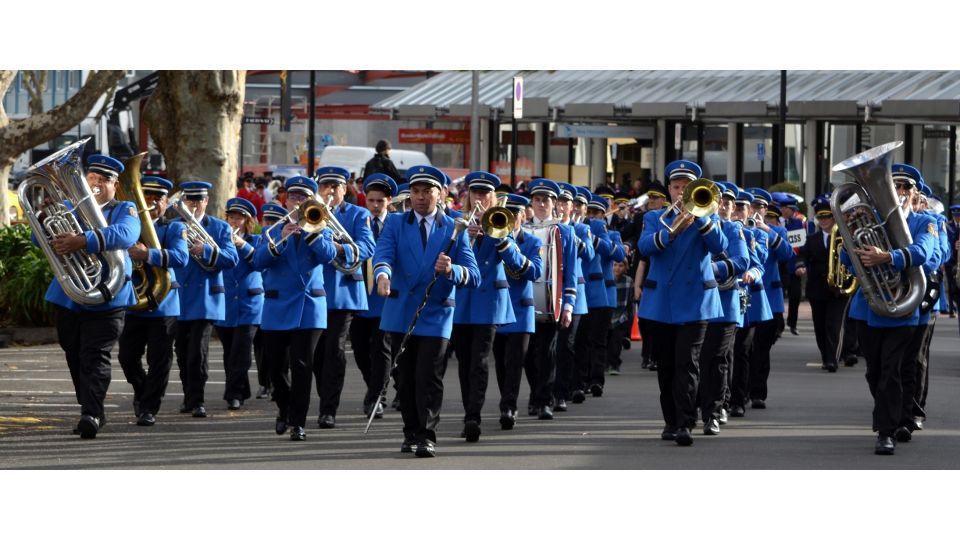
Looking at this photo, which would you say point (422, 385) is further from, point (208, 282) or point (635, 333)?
point (635, 333)

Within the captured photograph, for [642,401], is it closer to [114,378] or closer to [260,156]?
[114,378]

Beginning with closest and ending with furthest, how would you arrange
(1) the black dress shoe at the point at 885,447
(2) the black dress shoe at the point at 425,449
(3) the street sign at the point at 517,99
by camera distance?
(2) the black dress shoe at the point at 425,449 < (1) the black dress shoe at the point at 885,447 < (3) the street sign at the point at 517,99

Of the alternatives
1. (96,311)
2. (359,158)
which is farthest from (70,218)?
(359,158)

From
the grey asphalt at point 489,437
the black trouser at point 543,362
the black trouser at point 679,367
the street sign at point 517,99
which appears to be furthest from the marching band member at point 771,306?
the street sign at point 517,99

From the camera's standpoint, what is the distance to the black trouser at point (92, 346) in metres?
11.8

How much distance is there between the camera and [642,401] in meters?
15.0

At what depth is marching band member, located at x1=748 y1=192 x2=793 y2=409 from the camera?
572 inches

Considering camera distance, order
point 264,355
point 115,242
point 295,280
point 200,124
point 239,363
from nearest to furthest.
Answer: point 115,242
point 295,280
point 239,363
point 264,355
point 200,124

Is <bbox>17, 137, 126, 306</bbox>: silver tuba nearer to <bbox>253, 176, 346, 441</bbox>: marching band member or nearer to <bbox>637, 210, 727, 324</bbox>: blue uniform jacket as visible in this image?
<bbox>253, 176, 346, 441</bbox>: marching band member

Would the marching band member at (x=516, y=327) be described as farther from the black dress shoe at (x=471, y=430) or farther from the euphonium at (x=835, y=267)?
the euphonium at (x=835, y=267)

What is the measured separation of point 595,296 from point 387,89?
52.3 m

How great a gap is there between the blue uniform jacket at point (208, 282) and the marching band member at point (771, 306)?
14.3 ft

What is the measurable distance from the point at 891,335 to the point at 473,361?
2869 millimetres

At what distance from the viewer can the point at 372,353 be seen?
13.5m
